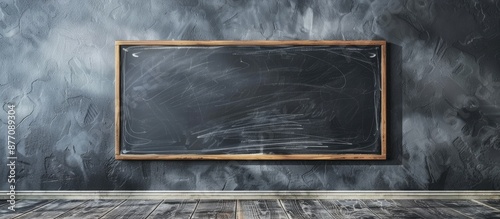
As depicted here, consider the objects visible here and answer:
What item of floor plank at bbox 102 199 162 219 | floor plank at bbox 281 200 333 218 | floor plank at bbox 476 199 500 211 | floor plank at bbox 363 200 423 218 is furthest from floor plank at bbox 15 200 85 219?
floor plank at bbox 476 199 500 211

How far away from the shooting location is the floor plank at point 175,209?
278 cm

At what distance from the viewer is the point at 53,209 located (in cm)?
296

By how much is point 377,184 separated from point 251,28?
130cm

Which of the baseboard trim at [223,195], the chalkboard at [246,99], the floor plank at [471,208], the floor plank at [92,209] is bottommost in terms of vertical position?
the floor plank at [471,208]

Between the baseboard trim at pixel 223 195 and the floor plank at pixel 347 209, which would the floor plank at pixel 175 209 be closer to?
the baseboard trim at pixel 223 195

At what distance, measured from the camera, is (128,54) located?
330 cm

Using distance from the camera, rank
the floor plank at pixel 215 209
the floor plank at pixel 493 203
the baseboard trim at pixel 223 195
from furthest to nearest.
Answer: the baseboard trim at pixel 223 195 → the floor plank at pixel 493 203 → the floor plank at pixel 215 209

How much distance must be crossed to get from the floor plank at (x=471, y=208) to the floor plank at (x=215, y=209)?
1298 millimetres

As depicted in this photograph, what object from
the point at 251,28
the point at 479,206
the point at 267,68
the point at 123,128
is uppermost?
the point at 251,28

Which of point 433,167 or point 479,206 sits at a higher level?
point 433,167

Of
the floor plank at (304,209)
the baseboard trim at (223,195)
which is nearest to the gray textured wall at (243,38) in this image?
the baseboard trim at (223,195)

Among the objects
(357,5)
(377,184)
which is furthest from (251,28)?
(377,184)

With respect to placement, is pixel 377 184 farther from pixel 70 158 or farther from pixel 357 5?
pixel 70 158

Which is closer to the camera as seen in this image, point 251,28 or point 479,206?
point 479,206
